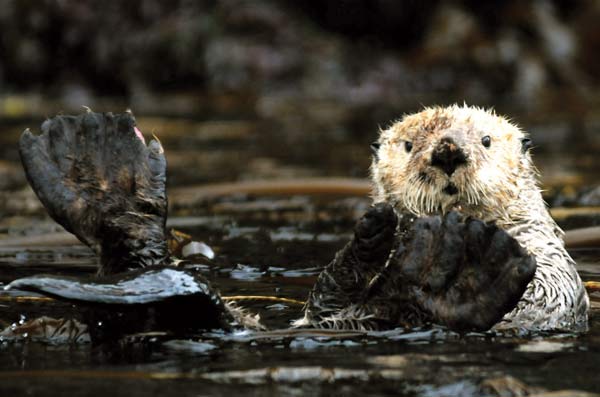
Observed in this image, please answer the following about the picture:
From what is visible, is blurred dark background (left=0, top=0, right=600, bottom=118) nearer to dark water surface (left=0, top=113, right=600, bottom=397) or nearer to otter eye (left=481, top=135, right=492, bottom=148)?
dark water surface (left=0, top=113, right=600, bottom=397)

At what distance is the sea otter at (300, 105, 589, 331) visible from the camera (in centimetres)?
358

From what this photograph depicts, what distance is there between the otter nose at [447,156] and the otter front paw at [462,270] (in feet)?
2.08

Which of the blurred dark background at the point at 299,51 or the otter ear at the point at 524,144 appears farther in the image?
the blurred dark background at the point at 299,51

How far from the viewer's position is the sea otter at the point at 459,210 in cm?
358

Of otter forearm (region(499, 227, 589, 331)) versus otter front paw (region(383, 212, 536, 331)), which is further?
otter forearm (region(499, 227, 589, 331))

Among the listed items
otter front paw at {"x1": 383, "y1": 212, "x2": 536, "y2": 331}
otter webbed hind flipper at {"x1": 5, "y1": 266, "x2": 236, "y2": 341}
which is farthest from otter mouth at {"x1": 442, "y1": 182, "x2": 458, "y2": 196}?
otter webbed hind flipper at {"x1": 5, "y1": 266, "x2": 236, "y2": 341}

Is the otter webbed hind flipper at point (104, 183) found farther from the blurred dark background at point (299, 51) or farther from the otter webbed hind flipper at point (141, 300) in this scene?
the blurred dark background at point (299, 51)

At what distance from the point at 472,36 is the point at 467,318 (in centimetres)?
1396

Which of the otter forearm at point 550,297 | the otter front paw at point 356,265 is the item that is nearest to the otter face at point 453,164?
the otter forearm at point 550,297

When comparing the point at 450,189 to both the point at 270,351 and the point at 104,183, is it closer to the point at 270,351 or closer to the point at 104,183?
the point at 270,351

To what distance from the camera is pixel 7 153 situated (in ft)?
35.0

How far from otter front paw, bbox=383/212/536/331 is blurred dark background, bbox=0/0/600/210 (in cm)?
1009

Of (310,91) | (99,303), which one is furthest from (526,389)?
(310,91)

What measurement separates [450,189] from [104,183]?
1.31 m
